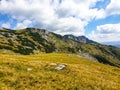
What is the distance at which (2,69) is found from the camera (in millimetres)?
29844

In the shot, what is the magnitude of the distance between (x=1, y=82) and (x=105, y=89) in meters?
12.9

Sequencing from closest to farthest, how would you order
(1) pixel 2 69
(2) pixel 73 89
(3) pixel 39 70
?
1. (2) pixel 73 89
2. (1) pixel 2 69
3. (3) pixel 39 70

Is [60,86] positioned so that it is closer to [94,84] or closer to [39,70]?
[94,84]

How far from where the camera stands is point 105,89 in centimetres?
2642

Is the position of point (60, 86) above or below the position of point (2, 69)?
below

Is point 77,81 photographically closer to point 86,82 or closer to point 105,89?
point 86,82

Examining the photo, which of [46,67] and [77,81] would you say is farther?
[46,67]

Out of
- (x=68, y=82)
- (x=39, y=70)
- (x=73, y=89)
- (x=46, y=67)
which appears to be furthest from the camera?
(x=46, y=67)

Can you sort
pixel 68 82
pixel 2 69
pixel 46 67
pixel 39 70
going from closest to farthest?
pixel 68 82, pixel 2 69, pixel 39 70, pixel 46 67

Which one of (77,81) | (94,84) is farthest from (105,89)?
(77,81)

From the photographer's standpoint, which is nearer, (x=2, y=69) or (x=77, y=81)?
(x=77, y=81)

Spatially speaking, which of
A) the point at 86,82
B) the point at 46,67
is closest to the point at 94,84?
the point at 86,82

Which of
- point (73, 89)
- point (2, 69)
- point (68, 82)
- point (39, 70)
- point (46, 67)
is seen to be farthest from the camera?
point (46, 67)

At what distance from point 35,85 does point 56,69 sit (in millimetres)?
9307
